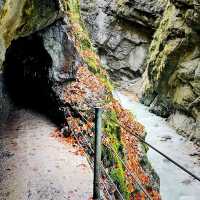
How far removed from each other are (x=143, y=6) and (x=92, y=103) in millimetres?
25407

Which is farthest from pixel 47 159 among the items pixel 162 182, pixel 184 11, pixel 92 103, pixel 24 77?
pixel 184 11

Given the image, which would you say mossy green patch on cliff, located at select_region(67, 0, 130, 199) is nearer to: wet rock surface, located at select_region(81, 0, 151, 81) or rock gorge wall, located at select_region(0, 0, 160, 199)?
rock gorge wall, located at select_region(0, 0, 160, 199)

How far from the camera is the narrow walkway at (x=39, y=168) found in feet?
19.1

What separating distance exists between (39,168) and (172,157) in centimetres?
1181

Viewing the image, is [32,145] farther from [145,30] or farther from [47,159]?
[145,30]

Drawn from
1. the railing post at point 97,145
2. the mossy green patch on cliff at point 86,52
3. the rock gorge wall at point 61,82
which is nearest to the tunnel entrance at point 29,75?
the rock gorge wall at point 61,82

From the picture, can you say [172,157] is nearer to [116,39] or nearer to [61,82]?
[61,82]

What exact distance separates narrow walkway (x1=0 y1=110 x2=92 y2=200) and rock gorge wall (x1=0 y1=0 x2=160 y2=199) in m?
0.71

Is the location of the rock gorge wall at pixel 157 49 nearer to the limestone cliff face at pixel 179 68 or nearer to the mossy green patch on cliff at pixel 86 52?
the limestone cliff face at pixel 179 68

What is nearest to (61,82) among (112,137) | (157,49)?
(112,137)

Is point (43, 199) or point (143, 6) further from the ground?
point (143, 6)

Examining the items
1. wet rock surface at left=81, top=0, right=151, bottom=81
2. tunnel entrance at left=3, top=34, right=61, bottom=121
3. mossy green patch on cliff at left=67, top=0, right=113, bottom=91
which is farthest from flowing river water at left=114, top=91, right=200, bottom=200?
wet rock surface at left=81, top=0, right=151, bottom=81

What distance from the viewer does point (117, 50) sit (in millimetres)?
37031

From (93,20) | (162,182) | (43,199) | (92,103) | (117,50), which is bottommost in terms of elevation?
(162,182)
